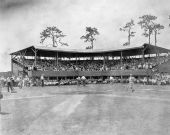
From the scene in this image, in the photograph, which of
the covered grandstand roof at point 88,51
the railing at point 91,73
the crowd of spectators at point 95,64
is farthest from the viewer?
the covered grandstand roof at point 88,51

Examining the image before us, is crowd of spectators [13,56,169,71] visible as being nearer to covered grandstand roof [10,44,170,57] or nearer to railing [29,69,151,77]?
railing [29,69,151,77]

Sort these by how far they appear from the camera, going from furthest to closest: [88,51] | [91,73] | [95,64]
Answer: [95,64] < [88,51] < [91,73]

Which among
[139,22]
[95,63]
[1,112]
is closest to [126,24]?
[139,22]

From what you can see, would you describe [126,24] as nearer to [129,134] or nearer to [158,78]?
[158,78]

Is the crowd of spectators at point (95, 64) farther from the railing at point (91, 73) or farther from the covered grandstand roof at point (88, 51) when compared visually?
the covered grandstand roof at point (88, 51)

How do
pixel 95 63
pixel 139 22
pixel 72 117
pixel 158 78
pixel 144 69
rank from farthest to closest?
pixel 139 22, pixel 95 63, pixel 144 69, pixel 158 78, pixel 72 117

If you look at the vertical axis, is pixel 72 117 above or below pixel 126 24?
below

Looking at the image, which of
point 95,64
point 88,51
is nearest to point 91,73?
point 95,64

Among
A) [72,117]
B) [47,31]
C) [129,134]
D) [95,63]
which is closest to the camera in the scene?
[129,134]

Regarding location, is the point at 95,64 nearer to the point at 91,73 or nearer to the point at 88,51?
the point at 88,51
